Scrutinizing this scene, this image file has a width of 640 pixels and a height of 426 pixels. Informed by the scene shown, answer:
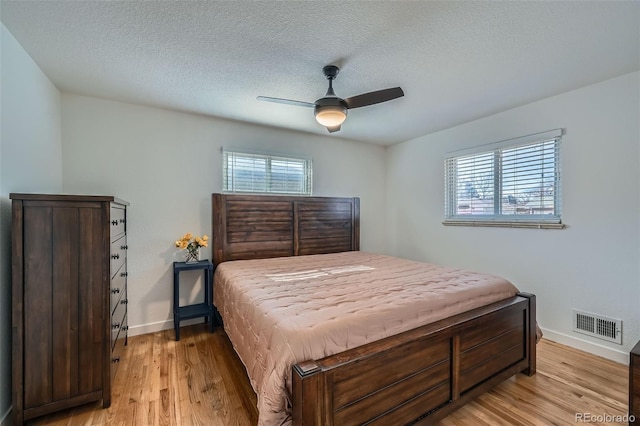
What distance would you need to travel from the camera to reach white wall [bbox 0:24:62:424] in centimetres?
179

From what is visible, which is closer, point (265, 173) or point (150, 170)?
point (150, 170)

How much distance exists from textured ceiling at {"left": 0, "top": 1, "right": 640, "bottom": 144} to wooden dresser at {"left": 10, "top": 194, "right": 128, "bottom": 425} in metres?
1.14

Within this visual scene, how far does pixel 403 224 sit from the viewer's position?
4.72 meters

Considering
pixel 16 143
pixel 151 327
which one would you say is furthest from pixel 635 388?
pixel 16 143

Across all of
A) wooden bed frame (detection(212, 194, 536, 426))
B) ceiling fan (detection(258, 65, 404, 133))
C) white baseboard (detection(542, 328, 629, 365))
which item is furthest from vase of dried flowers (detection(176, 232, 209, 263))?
white baseboard (detection(542, 328, 629, 365))

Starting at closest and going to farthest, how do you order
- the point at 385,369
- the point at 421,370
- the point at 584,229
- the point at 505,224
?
1. the point at 385,369
2. the point at 421,370
3. the point at 584,229
4. the point at 505,224

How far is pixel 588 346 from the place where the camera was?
2.68 m

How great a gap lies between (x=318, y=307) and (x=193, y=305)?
2.29m

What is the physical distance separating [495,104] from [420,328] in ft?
8.92

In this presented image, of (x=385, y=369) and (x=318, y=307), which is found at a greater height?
(x=318, y=307)

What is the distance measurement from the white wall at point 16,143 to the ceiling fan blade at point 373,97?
7.60ft

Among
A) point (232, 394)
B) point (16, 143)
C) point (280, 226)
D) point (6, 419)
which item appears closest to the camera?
point (6, 419)

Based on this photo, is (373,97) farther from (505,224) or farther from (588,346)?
(588,346)

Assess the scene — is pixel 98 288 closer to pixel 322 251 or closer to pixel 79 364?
pixel 79 364
